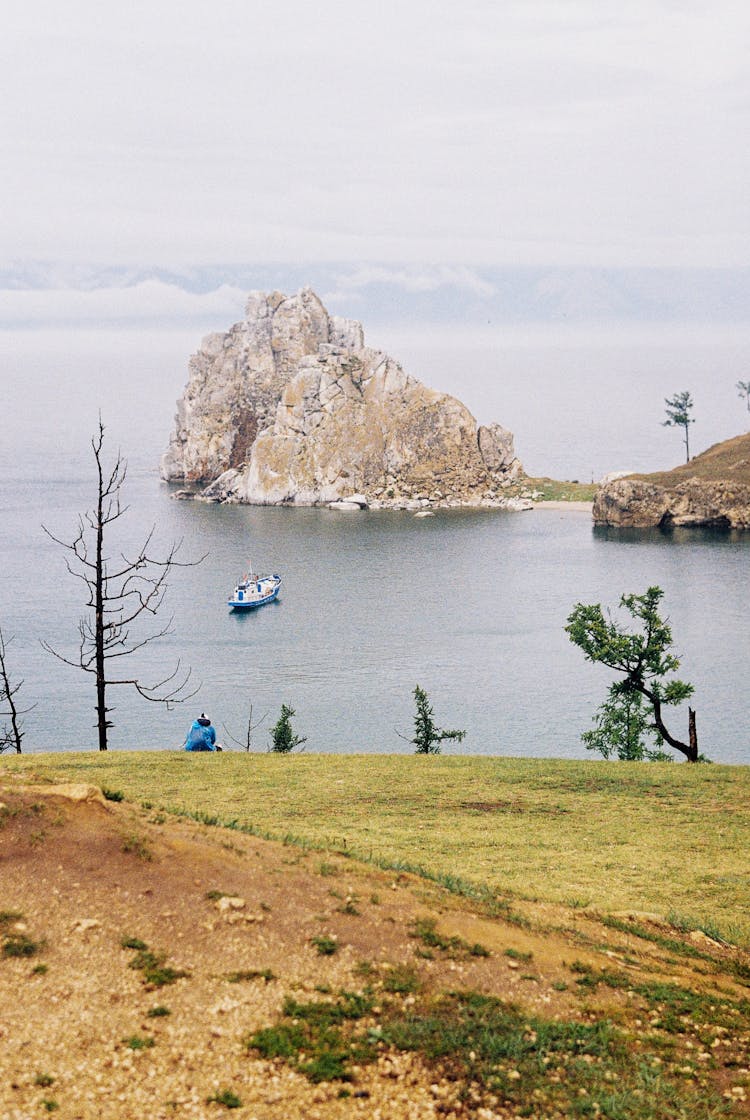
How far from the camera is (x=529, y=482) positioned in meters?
172

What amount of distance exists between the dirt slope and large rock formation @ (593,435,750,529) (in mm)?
129615

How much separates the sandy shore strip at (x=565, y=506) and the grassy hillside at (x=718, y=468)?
30.7ft

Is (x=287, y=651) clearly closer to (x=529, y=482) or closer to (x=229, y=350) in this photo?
(x=529, y=482)

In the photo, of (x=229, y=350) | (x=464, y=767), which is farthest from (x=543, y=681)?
(x=229, y=350)

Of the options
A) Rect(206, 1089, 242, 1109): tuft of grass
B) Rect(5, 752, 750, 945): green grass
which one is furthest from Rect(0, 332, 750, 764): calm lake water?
Rect(206, 1089, 242, 1109): tuft of grass

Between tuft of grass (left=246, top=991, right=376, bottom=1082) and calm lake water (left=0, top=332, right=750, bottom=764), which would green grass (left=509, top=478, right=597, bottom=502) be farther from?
tuft of grass (left=246, top=991, right=376, bottom=1082)

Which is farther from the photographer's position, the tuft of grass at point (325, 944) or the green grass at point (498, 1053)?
the tuft of grass at point (325, 944)

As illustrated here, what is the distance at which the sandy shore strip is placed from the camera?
517 feet

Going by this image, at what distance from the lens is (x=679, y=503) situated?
141 metres

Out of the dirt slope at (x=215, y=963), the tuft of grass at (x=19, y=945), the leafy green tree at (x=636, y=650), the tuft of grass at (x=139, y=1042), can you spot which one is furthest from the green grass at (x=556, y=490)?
the tuft of grass at (x=139, y=1042)

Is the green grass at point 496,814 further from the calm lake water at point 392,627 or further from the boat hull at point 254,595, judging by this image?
the boat hull at point 254,595

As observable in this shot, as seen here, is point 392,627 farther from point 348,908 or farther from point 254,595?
point 348,908

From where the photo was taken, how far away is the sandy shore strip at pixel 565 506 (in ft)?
517

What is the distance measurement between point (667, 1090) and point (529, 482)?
16429 cm
